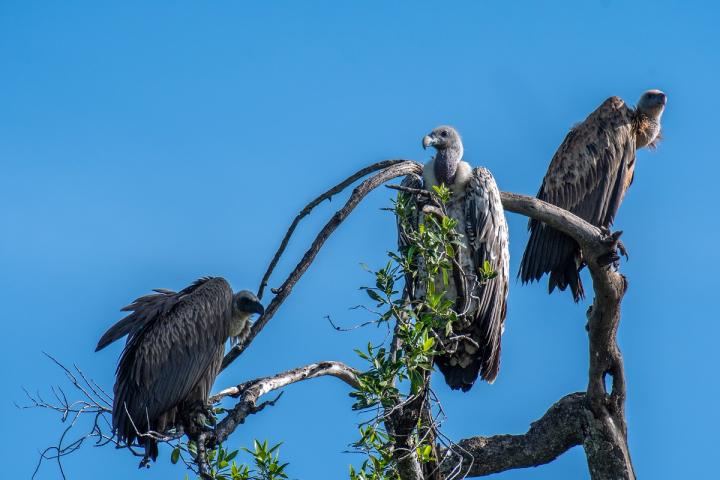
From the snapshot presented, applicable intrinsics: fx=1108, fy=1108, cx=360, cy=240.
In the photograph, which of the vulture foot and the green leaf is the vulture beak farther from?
the green leaf

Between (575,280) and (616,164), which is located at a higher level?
(616,164)

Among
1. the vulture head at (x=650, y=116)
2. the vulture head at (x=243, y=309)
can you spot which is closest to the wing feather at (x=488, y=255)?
the vulture head at (x=243, y=309)

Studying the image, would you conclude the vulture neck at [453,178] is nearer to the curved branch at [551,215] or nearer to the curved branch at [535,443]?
the curved branch at [551,215]

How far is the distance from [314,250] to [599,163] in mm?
4326

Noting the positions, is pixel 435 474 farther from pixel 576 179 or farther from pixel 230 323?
pixel 576 179

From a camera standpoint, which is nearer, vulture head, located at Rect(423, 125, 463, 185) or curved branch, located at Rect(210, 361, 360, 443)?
curved branch, located at Rect(210, 361, 360, 443)

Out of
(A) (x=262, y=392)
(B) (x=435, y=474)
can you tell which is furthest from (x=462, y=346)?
(A) (x=262, y=392)

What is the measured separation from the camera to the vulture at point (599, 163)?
33.5 feet

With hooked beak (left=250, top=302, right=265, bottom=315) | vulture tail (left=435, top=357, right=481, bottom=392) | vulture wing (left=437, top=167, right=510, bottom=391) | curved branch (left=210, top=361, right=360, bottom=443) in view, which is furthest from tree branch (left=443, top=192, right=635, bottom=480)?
hooked beak (left=250, top=302, right=265, bottom=315)

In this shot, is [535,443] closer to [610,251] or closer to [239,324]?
[610,251]

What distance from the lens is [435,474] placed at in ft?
23.2

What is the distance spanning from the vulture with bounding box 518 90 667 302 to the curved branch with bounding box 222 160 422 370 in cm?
271

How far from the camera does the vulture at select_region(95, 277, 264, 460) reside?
813 cm

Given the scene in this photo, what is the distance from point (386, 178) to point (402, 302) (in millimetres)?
1798
